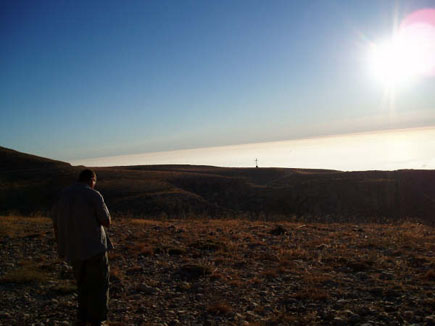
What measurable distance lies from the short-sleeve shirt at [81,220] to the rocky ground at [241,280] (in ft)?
4.59

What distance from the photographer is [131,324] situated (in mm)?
5125

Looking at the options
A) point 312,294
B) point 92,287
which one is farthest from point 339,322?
point 92,287

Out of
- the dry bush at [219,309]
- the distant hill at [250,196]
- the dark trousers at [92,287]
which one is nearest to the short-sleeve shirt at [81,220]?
the dark trousers at [92,287]

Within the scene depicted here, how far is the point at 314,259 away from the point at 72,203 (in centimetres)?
622

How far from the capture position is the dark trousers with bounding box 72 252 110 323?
15.0 ft

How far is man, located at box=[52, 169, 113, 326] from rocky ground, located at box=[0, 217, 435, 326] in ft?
2.08

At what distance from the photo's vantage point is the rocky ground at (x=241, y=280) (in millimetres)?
5387

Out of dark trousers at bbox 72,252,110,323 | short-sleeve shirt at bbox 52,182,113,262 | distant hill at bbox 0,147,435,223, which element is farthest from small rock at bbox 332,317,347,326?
distant hill at bbox 0,147,435,223

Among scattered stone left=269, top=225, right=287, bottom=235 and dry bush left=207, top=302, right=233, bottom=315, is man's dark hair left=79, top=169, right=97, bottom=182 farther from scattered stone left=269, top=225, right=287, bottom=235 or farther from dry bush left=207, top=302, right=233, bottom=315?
scattered stone left=269, top=225, right=287, bottom=235

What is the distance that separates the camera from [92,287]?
15.2 ft

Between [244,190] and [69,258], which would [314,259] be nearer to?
[69,258]

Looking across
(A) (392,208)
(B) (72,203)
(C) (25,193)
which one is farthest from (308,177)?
(B) (72,203)

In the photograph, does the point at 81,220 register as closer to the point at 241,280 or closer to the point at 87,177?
the point at 87,177

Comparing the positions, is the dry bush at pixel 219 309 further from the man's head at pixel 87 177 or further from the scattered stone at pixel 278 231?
the scattered stone at pixel 278 231
